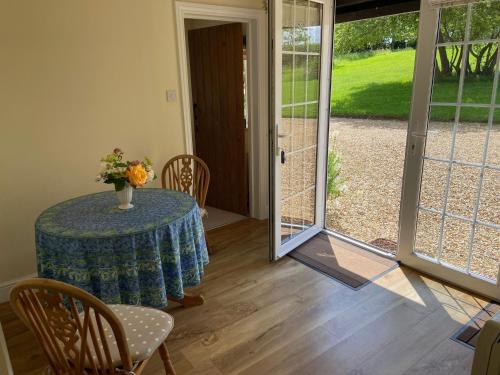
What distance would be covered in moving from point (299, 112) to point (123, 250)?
1839mm

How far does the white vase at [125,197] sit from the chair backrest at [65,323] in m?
0.87

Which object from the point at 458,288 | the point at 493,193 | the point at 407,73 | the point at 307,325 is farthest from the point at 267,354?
the point at 407,73

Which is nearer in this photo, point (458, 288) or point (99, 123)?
point (458, 288)

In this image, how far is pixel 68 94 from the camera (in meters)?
2.56

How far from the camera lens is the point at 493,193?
233cm

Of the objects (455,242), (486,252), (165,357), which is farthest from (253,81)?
(165,357)

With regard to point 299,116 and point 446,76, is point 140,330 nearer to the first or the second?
point 299,116

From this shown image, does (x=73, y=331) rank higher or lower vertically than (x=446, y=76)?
lower

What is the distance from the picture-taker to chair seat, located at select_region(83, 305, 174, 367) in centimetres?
139

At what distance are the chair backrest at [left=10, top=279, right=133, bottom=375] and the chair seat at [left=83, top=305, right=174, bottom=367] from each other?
0.08m

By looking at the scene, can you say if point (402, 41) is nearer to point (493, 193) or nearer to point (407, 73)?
point (407, 73)

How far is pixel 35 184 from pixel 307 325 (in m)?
2.11

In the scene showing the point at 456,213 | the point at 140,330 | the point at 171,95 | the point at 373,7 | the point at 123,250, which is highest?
the point at 373,7

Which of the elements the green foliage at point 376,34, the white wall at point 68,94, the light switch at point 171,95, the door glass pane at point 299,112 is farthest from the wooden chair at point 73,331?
the green foliage at point 376,34
